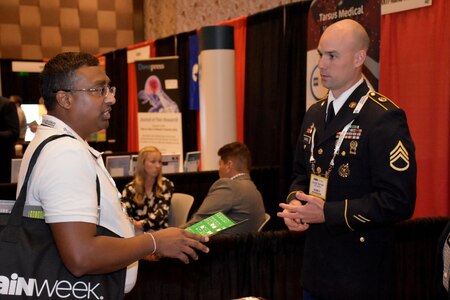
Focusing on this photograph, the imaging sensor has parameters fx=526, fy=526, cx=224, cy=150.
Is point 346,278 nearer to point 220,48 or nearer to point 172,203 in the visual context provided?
point 172,203

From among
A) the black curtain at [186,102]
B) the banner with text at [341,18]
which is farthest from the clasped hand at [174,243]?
the black curtain at [186,102]

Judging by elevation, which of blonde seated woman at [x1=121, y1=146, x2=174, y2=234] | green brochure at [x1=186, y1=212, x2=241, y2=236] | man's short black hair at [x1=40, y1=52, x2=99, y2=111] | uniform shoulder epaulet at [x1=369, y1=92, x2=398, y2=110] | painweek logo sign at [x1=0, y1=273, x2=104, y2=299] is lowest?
blonde seated woman at [x1=121, y1=146, x2=174, y2=234]

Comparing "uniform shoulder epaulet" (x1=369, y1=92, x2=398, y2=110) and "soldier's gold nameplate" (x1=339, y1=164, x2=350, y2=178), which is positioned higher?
"uniform shoulder epaulet" (x1=369, y1=92, x2=398, y2=110)

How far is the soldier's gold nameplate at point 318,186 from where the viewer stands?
182 centimetres

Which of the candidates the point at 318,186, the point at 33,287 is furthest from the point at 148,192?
the point at 33,287

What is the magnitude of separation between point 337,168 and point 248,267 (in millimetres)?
1217

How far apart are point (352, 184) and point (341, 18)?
8.27 ft

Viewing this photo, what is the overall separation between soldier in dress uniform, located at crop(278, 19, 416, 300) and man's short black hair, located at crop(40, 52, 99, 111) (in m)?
0.85

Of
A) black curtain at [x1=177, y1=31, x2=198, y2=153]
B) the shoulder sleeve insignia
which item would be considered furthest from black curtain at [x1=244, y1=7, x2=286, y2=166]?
the shoulder sleeve insignia

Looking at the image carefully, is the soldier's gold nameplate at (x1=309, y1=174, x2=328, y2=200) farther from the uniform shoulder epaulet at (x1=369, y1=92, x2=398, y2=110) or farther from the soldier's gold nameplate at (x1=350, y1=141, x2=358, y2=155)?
the uniform shoulder epaulet at (x1=369, y1=92, x2=398, y2=110)

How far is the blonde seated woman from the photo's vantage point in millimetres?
4227

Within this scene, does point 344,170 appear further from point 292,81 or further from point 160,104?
point 160,104

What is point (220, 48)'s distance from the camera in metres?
5.62

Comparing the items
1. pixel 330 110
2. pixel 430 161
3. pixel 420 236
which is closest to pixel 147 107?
pixel 430 161
